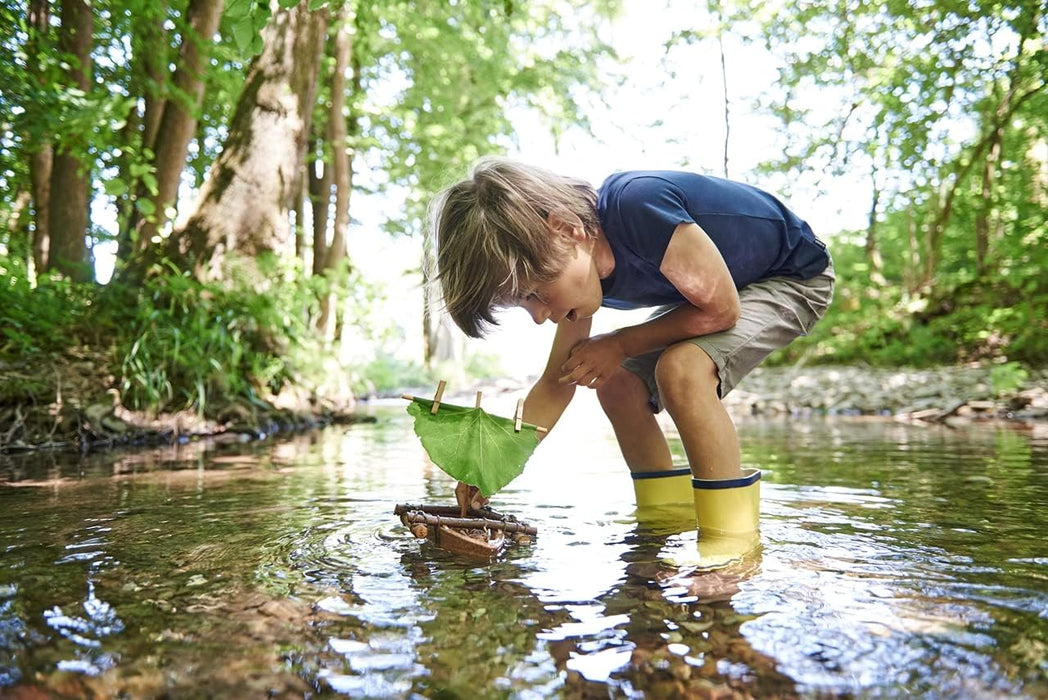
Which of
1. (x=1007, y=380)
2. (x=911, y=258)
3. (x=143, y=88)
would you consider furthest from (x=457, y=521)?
(x=911, y=258)

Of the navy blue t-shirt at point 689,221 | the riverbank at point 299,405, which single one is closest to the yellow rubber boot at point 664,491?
the navy blue t-shirt at point 689,221

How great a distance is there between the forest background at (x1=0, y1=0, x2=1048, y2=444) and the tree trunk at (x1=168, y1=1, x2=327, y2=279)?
2cm

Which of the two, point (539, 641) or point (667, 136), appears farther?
point (667, 136)

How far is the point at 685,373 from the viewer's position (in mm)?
2082

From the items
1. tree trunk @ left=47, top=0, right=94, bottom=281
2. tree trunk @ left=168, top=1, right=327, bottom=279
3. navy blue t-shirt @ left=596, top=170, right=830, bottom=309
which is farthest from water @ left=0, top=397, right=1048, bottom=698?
tree trunk @ left=47, top=0, right=94, bottom=281

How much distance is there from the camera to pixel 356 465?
374cm

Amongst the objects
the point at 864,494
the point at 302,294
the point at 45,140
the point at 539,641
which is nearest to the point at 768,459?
the point at 864,494

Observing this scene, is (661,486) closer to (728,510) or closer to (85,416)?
(728,510)

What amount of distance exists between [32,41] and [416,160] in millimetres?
6859

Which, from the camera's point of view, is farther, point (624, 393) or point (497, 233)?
point (624, 393)

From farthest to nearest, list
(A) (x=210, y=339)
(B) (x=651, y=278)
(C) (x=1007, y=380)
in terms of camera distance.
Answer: (C) (x=1007, y=380) < (A) (x=210, y=339) < (B) (x=651, y=278)

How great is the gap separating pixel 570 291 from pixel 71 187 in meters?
7.09

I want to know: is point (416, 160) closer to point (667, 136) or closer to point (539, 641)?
point (667, 136)

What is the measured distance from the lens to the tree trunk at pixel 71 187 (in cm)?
712
